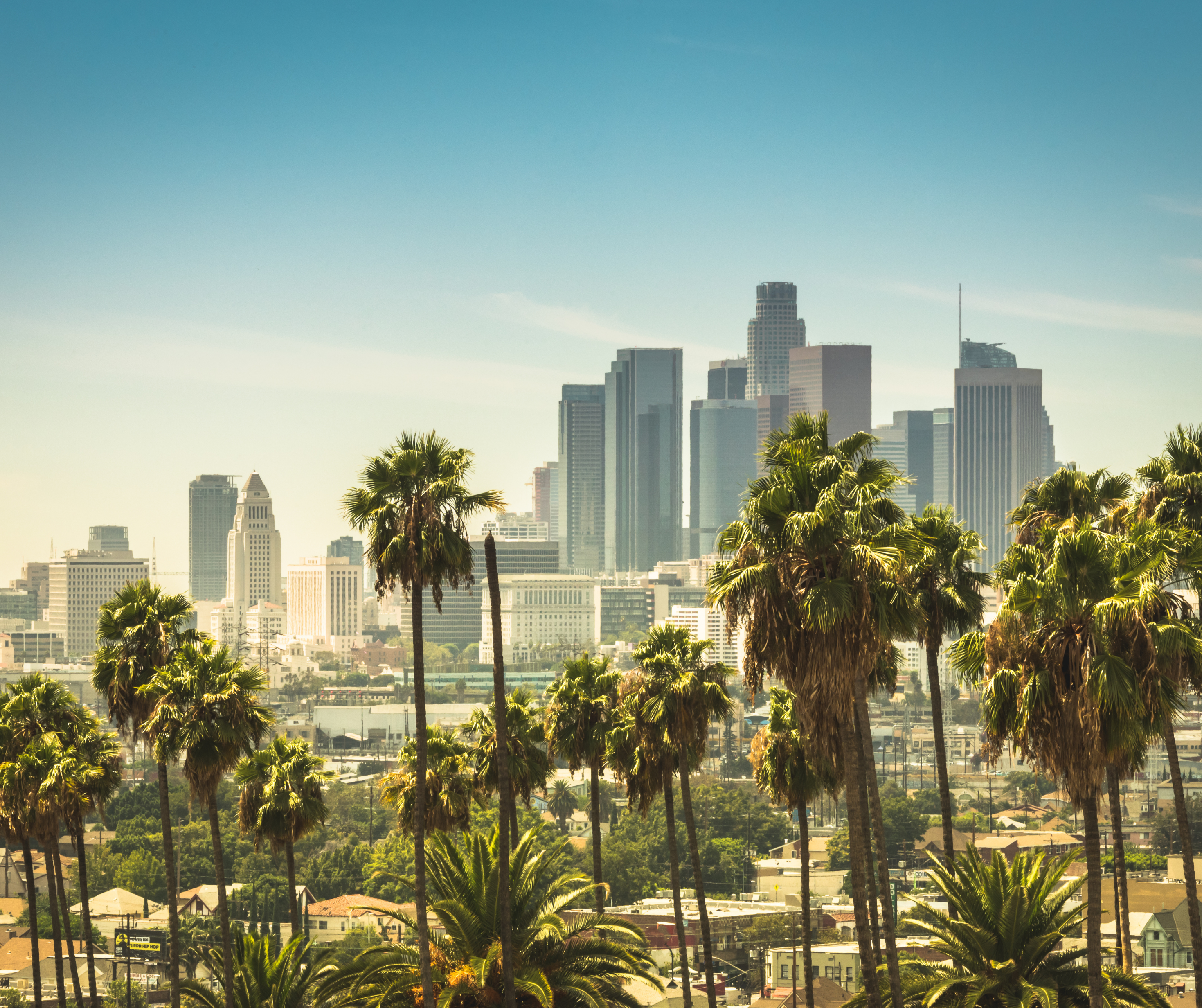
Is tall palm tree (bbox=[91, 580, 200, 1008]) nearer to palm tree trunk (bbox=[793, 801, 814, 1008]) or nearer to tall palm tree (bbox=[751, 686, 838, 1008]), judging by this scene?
tall palm tree (bbox=[751, 686, 838, 1008])

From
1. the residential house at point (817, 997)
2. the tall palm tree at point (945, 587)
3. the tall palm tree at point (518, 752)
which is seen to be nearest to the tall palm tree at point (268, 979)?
the tall palm tree at point (518, 752)

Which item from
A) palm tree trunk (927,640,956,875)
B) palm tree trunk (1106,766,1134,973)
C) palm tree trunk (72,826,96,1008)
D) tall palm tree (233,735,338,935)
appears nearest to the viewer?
palm tree trunk (1106,766,1134,973)

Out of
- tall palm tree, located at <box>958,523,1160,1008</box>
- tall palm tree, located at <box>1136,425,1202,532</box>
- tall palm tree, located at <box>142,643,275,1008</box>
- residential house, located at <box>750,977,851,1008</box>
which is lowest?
residential house, located at <box>750,977,851,1008</box>

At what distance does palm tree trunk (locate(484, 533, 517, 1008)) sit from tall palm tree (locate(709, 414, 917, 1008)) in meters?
4.05

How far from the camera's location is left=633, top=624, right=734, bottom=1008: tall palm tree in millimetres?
28938

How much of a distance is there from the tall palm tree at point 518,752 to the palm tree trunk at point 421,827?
18.1 ft

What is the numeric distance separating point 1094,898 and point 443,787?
17.7m

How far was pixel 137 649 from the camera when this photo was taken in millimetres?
28266

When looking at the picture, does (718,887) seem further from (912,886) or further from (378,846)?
(378,846)

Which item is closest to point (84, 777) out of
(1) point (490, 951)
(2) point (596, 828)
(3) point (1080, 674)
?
(2) point (596, 828)

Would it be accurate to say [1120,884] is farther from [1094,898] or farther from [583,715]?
[583,715]

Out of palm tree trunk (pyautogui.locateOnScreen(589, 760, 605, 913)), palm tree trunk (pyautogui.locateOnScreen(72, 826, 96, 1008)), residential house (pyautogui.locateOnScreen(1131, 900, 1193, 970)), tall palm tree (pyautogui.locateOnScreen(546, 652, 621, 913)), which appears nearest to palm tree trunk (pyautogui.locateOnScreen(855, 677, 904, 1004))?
tall palm tree (pyautogui.locateOnScreen(546, 652, 621, 913))

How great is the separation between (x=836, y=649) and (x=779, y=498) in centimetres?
222

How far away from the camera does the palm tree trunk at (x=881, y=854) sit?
2008 centimetres
